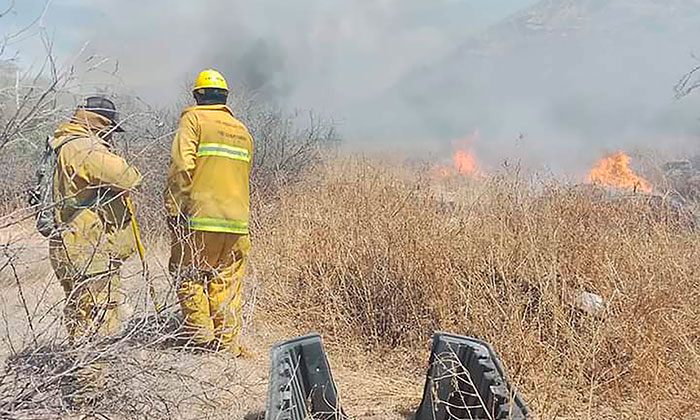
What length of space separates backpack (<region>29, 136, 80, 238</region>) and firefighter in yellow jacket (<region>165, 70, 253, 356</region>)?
0.81 meters

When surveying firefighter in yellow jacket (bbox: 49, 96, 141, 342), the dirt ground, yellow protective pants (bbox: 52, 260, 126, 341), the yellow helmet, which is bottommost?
the dirt ground

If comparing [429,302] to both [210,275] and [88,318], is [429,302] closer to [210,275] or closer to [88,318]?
[210,275]

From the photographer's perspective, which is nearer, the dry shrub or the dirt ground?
the dirt ground

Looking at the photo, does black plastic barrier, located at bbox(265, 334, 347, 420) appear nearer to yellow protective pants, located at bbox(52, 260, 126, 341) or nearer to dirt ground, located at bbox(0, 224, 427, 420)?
dirt ground, located at bbox(0, 224, 427, 420)

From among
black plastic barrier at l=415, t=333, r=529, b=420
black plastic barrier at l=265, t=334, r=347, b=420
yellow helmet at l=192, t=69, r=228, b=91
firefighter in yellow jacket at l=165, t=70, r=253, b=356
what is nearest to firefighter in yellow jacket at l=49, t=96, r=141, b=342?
firefighter in yellow jacket at l=165, t=70, r=253, b=356

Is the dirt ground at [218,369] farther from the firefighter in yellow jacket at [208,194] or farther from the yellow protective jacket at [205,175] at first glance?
the yellow protective jacket at [205,175]

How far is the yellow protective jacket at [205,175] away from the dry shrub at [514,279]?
4.50 feet

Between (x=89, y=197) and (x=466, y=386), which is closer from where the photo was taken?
(x=466, y=386)

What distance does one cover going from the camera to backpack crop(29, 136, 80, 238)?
315cm

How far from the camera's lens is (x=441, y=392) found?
364 cm

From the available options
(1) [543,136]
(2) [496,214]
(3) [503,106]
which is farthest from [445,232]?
(3) [503,106]

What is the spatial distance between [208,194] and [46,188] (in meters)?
1.11

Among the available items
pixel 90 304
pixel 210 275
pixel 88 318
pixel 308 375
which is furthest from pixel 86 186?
pixel 308 375

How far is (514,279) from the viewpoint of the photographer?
15.2 ft
